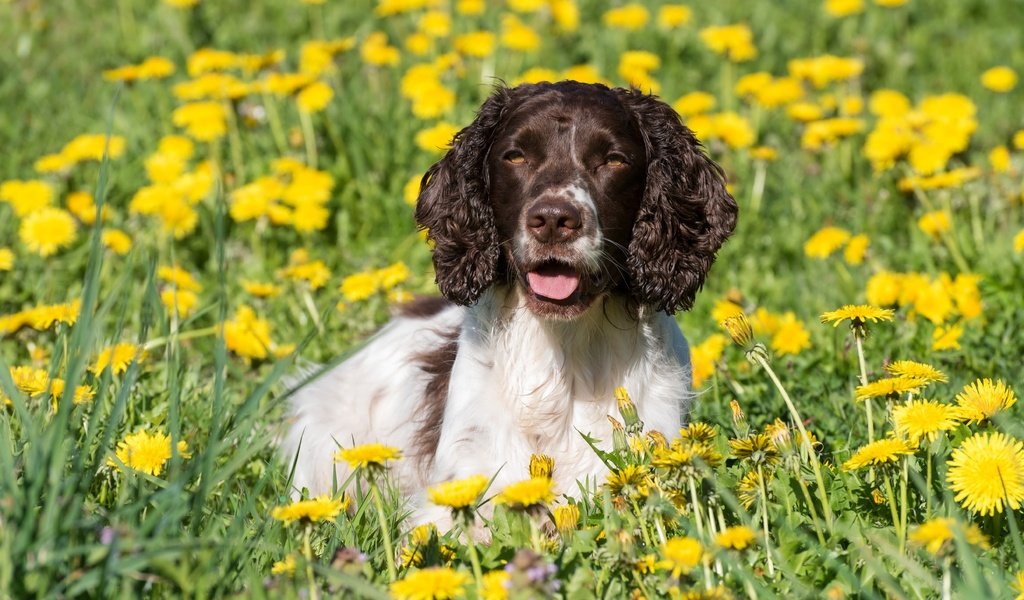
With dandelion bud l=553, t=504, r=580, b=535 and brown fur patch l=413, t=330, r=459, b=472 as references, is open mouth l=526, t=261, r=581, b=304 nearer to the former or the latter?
brown fur patch l=413, t=330, r=459, b=472

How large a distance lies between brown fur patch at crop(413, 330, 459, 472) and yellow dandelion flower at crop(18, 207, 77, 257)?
2.25m

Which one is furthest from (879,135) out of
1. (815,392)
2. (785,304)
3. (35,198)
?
(35,198)

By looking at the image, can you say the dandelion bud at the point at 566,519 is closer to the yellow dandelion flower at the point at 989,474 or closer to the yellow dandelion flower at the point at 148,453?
the yellow dandelion flower at the point at 989,474

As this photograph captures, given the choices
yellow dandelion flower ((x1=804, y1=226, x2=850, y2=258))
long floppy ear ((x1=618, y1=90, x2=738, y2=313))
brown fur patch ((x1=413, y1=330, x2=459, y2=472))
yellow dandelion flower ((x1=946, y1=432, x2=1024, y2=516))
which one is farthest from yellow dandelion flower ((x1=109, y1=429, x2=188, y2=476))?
yellow dandelion flower ((x1=804, y1=226, x2=850, y2=258))

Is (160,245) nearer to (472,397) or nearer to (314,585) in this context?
(472,397)

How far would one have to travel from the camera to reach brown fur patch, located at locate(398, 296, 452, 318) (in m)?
5.44

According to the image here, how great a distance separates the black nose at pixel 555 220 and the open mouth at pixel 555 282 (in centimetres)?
14

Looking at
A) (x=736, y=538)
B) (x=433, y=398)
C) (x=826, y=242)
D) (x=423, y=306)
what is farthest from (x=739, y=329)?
(x=826, y=242)

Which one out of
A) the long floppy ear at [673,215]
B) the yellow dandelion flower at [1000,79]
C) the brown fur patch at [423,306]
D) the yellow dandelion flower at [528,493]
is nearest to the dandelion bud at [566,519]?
the yellow dandelion flower at [528,493]

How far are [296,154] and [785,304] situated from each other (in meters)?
2.81

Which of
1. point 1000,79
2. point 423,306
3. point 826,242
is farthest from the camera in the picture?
point 1000,79

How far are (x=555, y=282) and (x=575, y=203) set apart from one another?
28 centimetres

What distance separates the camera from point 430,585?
104 inches

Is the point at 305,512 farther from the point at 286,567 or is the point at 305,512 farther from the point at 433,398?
the point at 433,398
